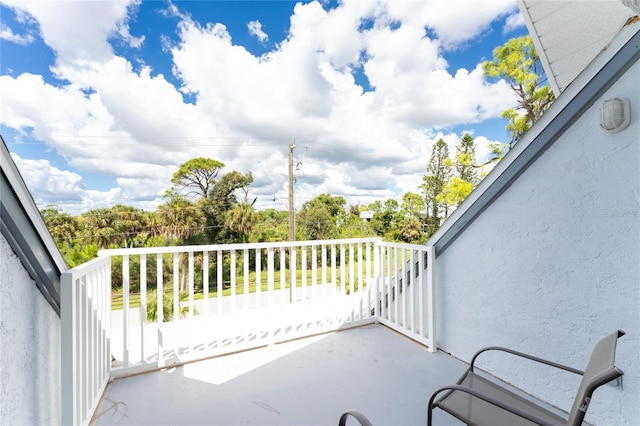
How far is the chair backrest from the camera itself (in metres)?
0.99

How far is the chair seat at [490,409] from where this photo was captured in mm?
1361

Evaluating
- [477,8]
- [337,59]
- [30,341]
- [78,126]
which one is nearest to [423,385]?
[30,341]

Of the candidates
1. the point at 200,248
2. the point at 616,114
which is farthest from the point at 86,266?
the point at 616,114

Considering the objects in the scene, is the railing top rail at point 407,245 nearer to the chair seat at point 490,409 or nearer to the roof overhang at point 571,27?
the chair seat at point 490,409

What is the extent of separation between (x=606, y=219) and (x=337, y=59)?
946 centimetres

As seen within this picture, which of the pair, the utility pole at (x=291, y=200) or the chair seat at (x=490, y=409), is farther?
the utility pole at (x=291, y=200)

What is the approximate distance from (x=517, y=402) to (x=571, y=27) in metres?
3.92

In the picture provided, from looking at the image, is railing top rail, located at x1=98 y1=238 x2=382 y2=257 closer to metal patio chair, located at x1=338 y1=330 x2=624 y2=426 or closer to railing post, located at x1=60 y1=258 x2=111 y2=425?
railing post, located at x1=60 y1=258 x2=111 y2=425

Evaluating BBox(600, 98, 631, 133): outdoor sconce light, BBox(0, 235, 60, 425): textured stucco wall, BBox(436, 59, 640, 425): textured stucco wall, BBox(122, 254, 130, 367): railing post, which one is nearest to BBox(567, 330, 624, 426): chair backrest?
BBox(436, 59, 640, 425): textured stucco wall

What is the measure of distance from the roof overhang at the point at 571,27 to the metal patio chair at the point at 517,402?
2626 mm

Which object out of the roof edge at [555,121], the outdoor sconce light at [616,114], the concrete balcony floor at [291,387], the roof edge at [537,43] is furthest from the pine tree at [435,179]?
the outdoor sconce light at [616,114]

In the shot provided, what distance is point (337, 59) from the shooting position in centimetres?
954

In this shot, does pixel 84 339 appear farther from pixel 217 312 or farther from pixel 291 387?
pixel 291 387

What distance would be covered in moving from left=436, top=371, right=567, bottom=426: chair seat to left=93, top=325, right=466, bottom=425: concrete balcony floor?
58 cm
